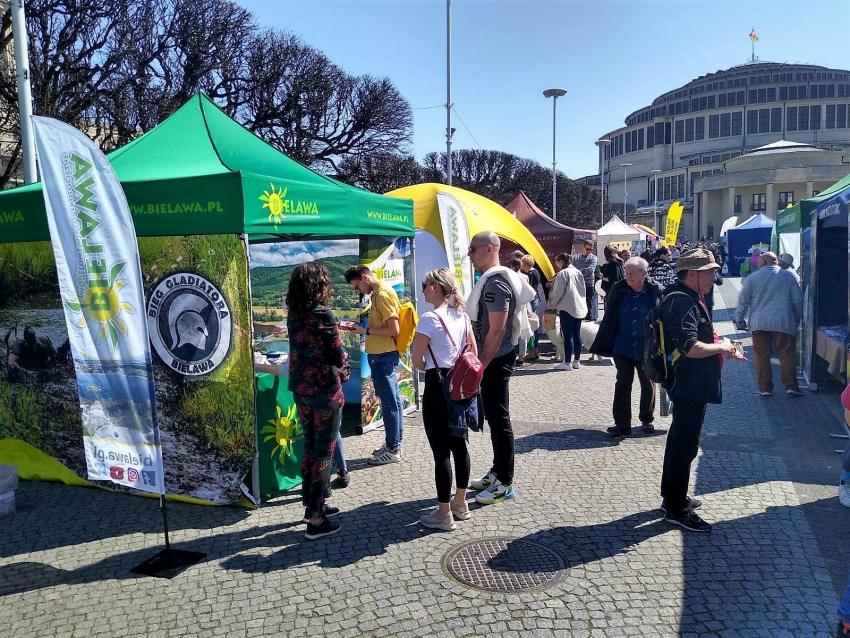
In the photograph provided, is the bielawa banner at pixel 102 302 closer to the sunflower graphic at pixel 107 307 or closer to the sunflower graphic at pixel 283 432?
the sunflower graphic at pixel 107 307

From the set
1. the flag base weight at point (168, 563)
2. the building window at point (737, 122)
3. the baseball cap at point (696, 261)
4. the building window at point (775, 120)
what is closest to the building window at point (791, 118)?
the building window at point (775, 120)

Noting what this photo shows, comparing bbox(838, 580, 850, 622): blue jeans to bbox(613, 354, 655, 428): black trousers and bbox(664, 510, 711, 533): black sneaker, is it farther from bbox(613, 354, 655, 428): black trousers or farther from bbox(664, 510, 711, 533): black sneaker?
bbox(613, 354, 655, 428): black trousers

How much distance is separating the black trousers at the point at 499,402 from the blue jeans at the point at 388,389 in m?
1.21

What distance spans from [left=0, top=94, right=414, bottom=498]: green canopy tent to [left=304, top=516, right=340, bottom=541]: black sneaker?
2.35ft

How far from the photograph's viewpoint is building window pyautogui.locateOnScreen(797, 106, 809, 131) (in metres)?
90.2

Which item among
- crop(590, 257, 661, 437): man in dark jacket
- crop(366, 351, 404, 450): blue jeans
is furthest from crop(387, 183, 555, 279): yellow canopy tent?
crop(366, 351, 404, 450): blue jeans

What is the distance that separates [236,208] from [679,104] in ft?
351

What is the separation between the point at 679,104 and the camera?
98688 mm

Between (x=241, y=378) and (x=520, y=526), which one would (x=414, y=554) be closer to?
(x=520, y=526)

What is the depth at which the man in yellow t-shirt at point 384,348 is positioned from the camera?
5535 millimetres

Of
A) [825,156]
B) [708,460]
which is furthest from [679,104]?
[708,460]

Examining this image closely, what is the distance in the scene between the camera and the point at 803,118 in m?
90.6

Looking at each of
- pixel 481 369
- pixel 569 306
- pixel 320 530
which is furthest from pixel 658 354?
pixel 569 306

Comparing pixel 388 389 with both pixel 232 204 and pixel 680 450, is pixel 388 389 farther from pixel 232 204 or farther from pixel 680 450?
pixel 680 450
